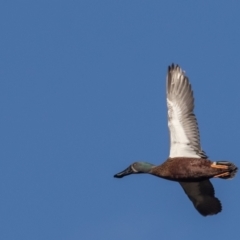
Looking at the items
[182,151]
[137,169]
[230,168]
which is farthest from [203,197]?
[230,168]

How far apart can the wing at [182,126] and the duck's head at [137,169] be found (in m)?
0.80

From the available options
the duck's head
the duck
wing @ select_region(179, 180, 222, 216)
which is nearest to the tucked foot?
the duck

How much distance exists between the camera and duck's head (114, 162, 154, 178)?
30609 mm

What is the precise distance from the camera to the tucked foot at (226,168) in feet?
95.9

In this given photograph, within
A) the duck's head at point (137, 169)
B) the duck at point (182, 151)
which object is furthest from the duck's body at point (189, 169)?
the duck's head at point (137, 169)

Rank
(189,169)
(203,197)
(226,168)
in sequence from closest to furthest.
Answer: (226,168) → (189,169) → (203,197)

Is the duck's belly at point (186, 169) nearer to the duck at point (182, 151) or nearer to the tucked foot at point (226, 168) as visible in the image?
the duck at point (182, 151)

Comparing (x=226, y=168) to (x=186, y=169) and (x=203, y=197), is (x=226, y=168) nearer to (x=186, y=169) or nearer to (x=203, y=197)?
(x=186, y=169)

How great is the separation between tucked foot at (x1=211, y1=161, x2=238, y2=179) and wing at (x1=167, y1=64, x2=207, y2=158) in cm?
82

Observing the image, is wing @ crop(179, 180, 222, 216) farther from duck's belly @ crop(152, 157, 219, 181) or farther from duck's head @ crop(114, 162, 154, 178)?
duck's belly @ crop(152, 157, 219, 181)

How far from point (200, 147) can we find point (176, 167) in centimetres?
87

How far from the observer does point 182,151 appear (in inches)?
1184

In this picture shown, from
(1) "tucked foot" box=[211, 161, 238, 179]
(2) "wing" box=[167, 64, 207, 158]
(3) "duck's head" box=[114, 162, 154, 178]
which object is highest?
(2) "wing" box=[167, 64, 207, 158]

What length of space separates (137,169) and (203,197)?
2178 millimetres
